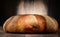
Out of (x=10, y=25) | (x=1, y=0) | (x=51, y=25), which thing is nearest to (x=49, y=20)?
(x=51, y=25)

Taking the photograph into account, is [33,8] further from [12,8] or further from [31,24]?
[31,24]

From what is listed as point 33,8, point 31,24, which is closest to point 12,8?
point 33,8

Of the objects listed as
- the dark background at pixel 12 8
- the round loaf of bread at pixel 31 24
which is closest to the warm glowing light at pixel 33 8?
the dark background at pixel 12 8

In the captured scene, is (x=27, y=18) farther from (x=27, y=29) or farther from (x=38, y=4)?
(x=38, y=4)

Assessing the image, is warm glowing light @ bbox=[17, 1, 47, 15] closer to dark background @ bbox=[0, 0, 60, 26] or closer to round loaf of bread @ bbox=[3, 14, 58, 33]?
dark background @ bbox=[0, 0, 60, 26]

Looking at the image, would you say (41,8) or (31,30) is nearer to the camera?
(31,30)

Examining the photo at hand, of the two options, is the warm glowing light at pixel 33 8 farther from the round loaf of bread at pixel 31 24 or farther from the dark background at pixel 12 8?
the round loaf of bread at pixel 31 24
